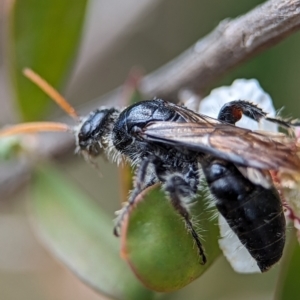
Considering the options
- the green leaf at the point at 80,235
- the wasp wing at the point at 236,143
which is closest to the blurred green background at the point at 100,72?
the green leaf at the point at 80,235

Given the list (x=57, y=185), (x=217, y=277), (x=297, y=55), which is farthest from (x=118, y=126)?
(x=297, y=55)

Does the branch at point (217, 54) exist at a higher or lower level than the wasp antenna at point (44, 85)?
lower

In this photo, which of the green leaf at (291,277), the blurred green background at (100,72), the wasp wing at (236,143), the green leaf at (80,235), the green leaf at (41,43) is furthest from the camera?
the blurred green background at (100,72)

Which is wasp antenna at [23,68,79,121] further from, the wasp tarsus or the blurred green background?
the wasp tarsus

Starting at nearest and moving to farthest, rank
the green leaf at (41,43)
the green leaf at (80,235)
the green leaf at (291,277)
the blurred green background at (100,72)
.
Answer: the green leaf at (291,277) → the green leaf at (80,235) → the green leaf at (41,43) → the blurred green background at (100,72)

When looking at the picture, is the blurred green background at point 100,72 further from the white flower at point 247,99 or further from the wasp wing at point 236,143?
the wasp wing at point 236,143

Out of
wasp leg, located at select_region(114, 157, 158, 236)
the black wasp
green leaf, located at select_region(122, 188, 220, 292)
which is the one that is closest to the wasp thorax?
the black wasp

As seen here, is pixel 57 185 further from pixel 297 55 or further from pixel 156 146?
pixel 297 55
